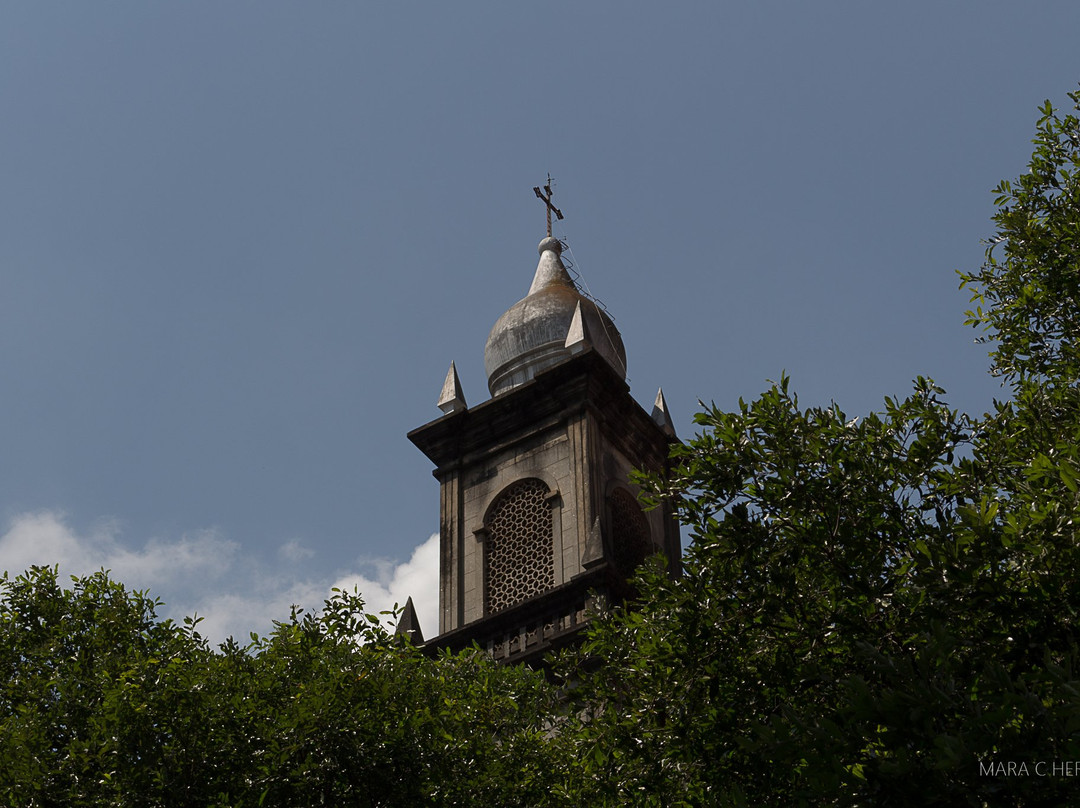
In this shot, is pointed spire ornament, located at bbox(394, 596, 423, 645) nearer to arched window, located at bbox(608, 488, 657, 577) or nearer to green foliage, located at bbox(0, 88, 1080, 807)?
arched window, located at bbox(608, 488, 657, 577)

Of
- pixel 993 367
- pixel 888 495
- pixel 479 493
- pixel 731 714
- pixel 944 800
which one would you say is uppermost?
pixel 479 493

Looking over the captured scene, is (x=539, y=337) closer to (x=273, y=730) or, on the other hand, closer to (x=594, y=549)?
(x=594, y=549)

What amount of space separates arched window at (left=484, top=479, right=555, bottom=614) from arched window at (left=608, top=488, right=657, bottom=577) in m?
1.70

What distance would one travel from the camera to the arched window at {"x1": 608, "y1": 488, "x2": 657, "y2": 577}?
34.8m

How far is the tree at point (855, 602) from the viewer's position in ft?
36.2

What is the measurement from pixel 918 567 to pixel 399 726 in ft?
24.4

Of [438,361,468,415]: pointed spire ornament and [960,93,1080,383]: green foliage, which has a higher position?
[438,361,468,415]: pointed spire ornament

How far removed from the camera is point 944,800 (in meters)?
10.4

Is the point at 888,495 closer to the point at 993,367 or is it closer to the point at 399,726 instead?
the point at 993,367

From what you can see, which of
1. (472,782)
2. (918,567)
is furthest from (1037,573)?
(472,782)

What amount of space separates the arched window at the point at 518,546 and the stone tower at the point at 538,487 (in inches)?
1.0

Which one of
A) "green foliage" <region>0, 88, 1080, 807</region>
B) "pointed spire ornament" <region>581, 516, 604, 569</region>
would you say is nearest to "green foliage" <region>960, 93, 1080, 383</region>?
"green foliage" <region>0, 88, 1080, 807</region>

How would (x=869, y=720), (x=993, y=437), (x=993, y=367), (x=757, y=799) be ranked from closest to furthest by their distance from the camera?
(x=869, y=720)
(x=757, y=799)
(x=993, y=437)
(x=993, y=367)

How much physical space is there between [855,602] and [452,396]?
2439 cm
